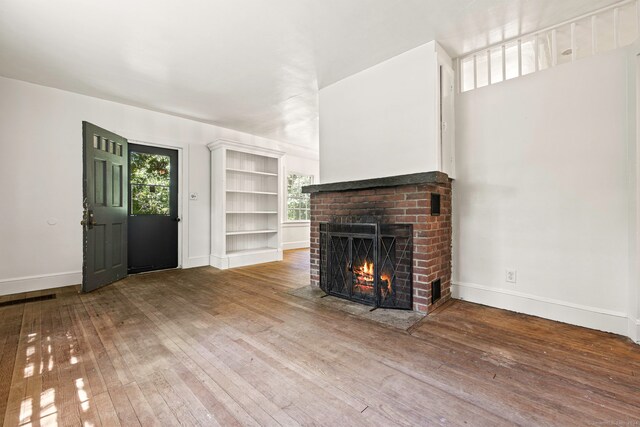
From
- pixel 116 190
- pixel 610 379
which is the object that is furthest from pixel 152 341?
pixel 610 379

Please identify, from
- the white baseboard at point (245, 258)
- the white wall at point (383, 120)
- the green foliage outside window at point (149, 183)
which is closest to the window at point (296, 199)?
the white baseboard at point (245, 258)

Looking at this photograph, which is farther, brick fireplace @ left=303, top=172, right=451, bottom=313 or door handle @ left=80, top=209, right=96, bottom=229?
door handle @ left=80, top=209, right=96, bottom=229

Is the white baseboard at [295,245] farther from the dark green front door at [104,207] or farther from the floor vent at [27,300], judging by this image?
the floor vent at [27,300]

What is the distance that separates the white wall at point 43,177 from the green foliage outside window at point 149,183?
39 cm

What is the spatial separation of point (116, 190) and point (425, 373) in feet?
14.6

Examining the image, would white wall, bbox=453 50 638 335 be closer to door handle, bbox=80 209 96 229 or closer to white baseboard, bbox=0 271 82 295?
door handle, bbox=80 209 96 229

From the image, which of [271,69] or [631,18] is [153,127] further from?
[631,18]

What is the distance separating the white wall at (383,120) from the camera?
2643 millimetres

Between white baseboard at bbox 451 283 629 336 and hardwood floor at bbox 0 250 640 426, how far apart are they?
11 centimetres

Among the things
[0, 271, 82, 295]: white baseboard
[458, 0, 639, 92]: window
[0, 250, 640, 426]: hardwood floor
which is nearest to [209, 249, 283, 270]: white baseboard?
[0, 271, 82, 295]: white baseboard

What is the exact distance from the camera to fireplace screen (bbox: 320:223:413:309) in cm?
275

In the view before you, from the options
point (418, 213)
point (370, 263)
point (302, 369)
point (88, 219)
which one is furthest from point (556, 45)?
point (88, 219)

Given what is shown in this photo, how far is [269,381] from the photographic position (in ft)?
5.24

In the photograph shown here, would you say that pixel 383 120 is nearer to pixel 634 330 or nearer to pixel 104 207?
pixel 634 330
